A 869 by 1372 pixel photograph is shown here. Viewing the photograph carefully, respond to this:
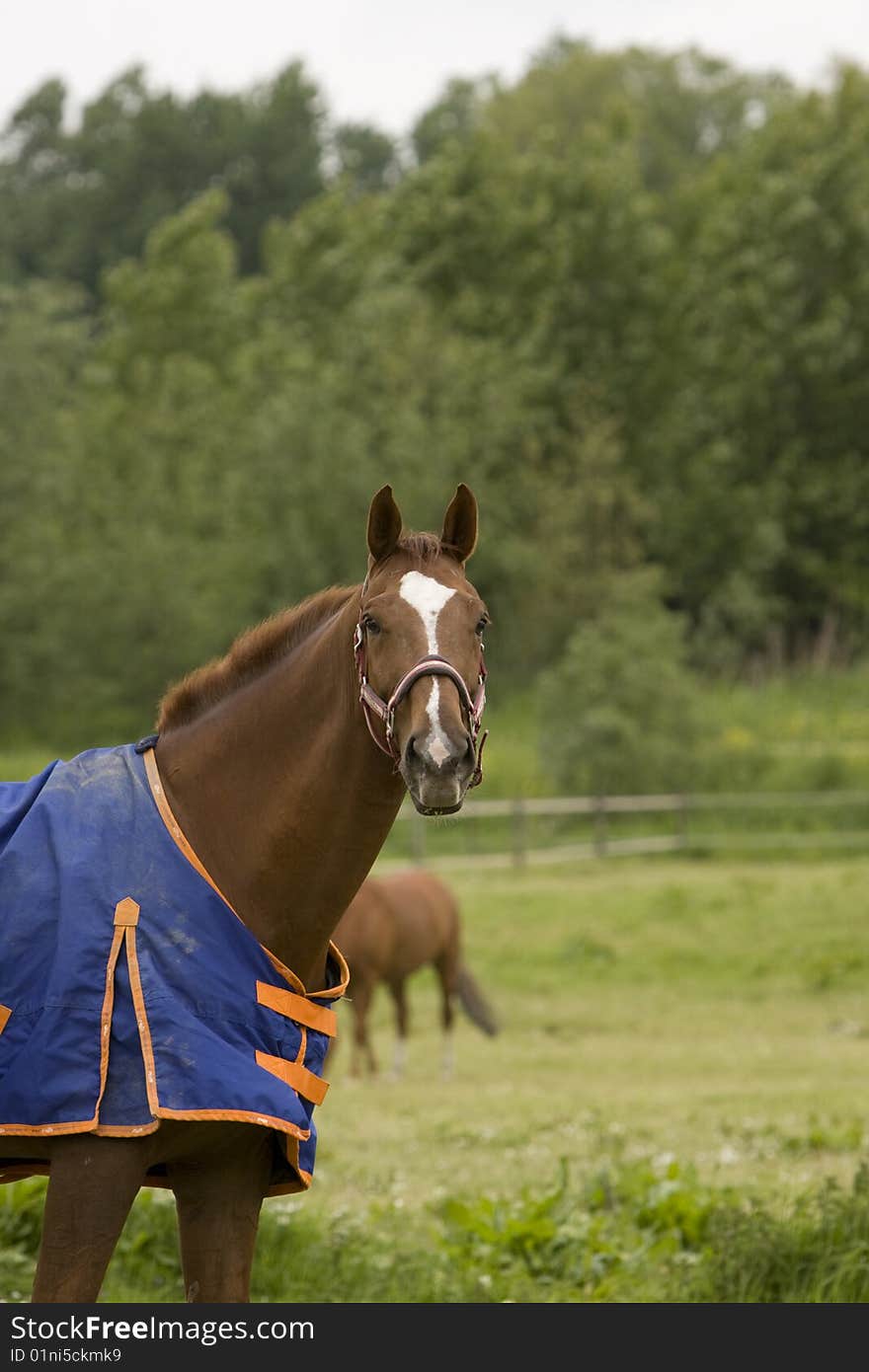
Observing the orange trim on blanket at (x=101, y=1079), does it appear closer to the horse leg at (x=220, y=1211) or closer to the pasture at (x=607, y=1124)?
the horse leg at (x=220, y=1211)

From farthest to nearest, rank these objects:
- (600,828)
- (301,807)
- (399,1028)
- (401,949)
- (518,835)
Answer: (600,828)
(518,835)
(401,949)
(399,1028)
(301,807)

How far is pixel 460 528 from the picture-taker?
12.7 feet

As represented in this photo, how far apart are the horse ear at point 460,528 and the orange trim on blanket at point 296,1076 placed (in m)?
1.17

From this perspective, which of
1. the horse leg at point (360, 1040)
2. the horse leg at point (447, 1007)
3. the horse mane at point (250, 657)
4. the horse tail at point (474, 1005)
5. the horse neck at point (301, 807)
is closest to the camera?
the horse neck at point (301, 807)

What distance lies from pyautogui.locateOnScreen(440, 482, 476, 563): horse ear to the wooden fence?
20.3m

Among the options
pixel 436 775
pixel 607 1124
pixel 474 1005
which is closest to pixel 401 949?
pixel 474 1005

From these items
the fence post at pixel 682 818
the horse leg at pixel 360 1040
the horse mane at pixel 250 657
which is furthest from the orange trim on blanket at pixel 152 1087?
the fence post at pixel 682 818

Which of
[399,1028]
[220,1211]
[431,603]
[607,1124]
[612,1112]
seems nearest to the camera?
[431,603]

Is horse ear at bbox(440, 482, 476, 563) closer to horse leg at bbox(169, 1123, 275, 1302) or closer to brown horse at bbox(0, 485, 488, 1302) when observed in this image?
brown horse at bbox(0, 485, 488, 1302)

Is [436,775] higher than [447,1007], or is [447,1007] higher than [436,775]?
[436,775]

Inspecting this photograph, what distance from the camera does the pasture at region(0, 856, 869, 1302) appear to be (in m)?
5.46

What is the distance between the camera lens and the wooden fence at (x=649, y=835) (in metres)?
24.9

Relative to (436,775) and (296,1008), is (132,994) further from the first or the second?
(436,775)

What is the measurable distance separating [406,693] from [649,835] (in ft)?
77.2
